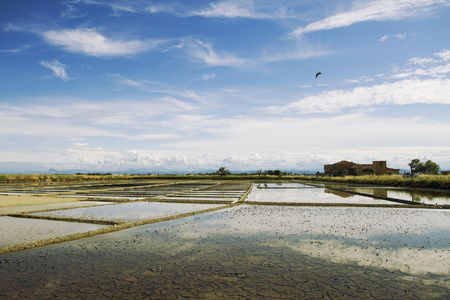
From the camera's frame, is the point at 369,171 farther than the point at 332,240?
Yes

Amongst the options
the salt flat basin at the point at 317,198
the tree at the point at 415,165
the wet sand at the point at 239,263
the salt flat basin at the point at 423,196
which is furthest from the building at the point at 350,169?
the wet sand at the point at 239,263

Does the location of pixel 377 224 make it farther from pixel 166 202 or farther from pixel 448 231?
pixel 166 202

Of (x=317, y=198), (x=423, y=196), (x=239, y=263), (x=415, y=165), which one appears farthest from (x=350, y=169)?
(x=239, y=263)

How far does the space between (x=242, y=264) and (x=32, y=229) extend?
27.4ft

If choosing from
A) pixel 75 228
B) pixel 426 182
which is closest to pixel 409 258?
pixel 75 228

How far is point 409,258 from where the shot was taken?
21.9 ft

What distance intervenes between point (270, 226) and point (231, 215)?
9.91 ft

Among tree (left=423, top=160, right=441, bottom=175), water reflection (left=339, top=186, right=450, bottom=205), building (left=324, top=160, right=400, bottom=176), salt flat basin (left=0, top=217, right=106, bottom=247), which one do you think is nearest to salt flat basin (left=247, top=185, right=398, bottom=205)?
water reflection (left=339, top=186, right=450, bottom=205)

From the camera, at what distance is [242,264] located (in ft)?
20.7

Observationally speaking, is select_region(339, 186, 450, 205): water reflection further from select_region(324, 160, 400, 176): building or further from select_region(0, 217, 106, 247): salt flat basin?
select_region(324, 160, 400, 176): building

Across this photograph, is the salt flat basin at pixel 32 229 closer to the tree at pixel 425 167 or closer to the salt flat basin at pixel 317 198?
the salt flat basin at pixel 317 198

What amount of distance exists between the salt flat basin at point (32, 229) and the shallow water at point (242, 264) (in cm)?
142

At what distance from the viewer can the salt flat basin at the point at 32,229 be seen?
28.9ft

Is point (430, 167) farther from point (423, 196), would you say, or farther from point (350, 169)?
point (423, 196)
